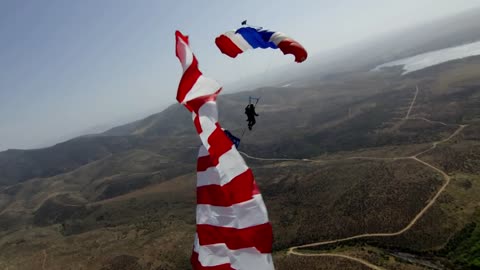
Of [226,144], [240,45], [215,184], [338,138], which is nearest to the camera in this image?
[226,144]

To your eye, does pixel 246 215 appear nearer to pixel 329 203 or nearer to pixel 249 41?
pixel 249 41

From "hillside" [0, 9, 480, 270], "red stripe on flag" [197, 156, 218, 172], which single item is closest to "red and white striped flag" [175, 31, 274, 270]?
"red stripe on flag" [197, 156, 218, 172]

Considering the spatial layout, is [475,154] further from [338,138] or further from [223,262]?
[223,262]

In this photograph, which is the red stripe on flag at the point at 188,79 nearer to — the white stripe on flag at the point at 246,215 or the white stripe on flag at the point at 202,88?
the white stripe on flag at the point at 202,88

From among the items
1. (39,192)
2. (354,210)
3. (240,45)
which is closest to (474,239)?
(354,210)

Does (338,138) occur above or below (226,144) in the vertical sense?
below

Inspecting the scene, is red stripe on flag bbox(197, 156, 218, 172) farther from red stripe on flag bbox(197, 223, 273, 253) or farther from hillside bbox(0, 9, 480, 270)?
hillside bbox(0, 9, 480, 270)
